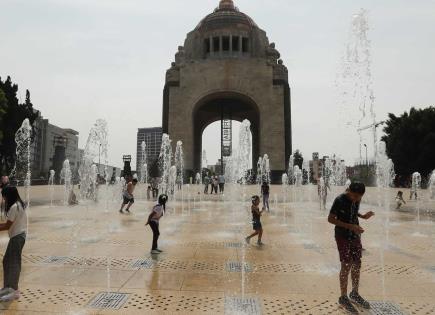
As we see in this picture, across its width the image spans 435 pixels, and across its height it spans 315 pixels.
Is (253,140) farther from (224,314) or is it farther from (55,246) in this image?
(224,314)

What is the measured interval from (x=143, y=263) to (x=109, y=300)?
1916mm

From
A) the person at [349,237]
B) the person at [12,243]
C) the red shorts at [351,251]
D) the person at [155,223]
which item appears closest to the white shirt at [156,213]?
the person at [155,223]

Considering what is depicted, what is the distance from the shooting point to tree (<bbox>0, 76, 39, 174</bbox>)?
3080 centimetres

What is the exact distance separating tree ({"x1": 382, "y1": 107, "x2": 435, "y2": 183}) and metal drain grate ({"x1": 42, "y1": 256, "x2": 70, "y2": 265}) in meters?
37.1

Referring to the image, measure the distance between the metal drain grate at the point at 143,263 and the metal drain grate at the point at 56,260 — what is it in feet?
4.17

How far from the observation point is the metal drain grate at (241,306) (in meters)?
4.40

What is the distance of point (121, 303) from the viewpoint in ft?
15.2

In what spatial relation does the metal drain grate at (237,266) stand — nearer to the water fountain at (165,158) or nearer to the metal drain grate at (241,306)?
the metal drain grate at (241,306)

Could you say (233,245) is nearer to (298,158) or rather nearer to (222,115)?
(222,115)

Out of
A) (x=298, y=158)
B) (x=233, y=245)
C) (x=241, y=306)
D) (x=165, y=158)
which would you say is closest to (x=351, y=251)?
(x=241, y=306)

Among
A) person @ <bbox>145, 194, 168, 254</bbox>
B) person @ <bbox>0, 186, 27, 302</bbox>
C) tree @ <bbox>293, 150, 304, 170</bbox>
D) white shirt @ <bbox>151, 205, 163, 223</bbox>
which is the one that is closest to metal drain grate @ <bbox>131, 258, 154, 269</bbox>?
person @ <bbox>145, 194, 168, 254</bbox>

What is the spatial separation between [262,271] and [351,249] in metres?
1.87

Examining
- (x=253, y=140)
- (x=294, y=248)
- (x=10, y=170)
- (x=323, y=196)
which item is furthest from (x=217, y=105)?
(x=294, y=248)

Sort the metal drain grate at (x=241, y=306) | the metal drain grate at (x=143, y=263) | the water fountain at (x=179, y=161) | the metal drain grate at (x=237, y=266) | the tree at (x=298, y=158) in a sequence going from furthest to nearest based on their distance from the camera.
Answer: the tree at (x=298, y=158)
the water fountain at (x=179, y=161)
the metal drain grate at (x=143, y=263)
the metal drain grate at (x=237, y=266)
the metal drain grate at (x=241, y=306)
